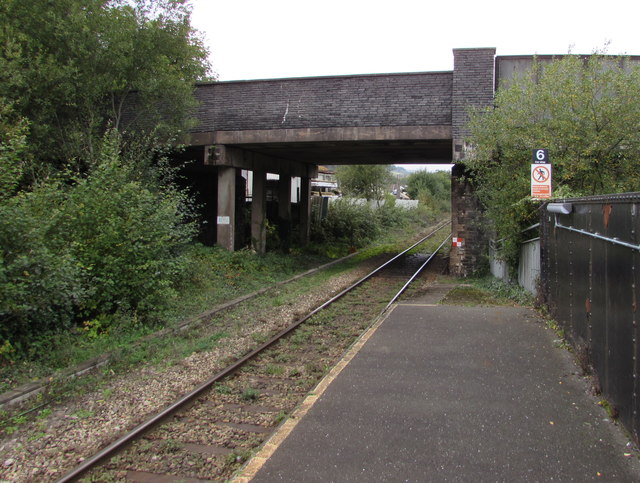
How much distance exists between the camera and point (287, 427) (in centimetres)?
496

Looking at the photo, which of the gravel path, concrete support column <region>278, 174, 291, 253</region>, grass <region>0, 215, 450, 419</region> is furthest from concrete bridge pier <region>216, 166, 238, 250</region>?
the gravel path

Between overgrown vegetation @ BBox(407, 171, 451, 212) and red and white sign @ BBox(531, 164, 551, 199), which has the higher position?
overgrown vegetation @ BBox(407, 171, 451, 212)

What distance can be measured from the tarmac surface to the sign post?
3.10 meters

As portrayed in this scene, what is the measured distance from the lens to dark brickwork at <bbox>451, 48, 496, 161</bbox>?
15.5m

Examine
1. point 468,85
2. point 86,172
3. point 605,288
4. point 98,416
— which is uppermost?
point 468,85

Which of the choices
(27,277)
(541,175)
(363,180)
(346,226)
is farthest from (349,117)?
(363,180)

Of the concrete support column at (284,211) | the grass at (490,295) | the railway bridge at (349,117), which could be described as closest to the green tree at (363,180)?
the concrete support column at (284,211)

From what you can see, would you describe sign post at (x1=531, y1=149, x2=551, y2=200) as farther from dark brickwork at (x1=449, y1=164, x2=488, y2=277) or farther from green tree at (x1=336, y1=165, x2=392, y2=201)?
green tree at (x1=336, y1=165, x2=392, y2=201)

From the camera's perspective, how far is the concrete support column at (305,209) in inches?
1014

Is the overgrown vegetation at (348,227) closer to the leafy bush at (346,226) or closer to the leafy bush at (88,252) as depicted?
the leafy bush at (346,226)

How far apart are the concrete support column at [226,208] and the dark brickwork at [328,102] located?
5.25 feet

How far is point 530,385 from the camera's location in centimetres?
591

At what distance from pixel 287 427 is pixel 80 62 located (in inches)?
494

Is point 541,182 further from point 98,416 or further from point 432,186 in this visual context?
point 432,186
